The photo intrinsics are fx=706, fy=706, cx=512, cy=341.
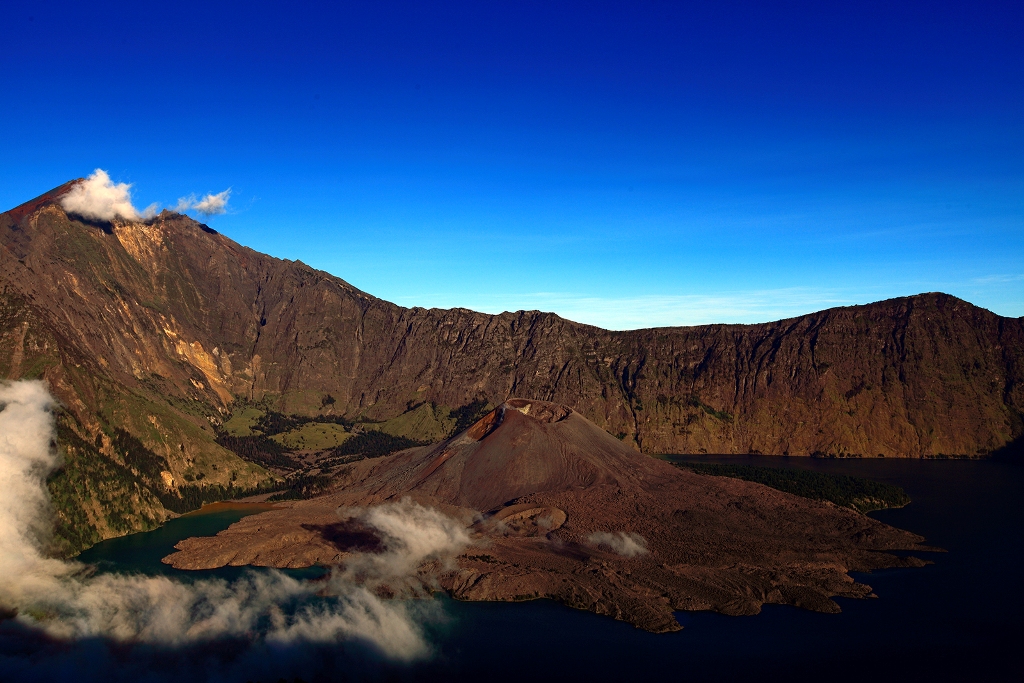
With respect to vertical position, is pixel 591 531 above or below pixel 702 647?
above

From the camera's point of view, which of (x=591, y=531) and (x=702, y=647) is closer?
(x=702, y=647)

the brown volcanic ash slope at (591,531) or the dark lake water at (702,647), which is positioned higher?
the brown volcanic ash slope at (591,531)

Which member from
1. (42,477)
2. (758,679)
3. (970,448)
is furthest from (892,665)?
(970,448)

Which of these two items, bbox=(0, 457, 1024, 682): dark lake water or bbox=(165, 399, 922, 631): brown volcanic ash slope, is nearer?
bbox=(0, 457, 1024, 682): dark lake water

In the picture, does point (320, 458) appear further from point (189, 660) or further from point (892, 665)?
point (892, 665)
